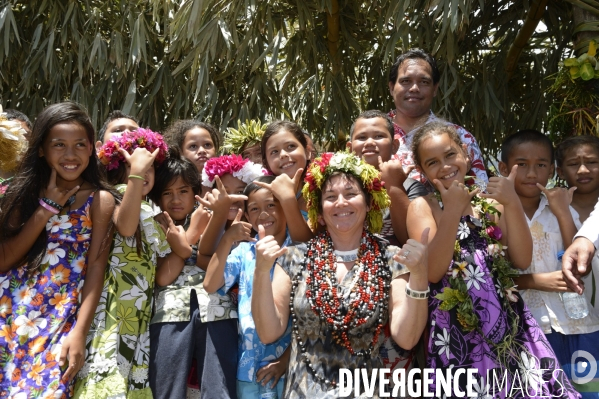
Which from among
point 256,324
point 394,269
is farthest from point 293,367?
point 394,269

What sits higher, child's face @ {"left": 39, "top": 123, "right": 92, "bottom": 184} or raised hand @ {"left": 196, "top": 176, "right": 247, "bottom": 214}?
child's face @ {"left": 39, "top": 123, "right": 92, "bottom": 184}

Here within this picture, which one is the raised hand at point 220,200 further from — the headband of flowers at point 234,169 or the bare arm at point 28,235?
the bare arm at point 28,235

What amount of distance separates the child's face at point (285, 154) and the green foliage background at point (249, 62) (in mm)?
1875

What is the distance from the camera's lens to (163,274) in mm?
3229

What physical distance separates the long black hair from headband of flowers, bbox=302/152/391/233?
102cm

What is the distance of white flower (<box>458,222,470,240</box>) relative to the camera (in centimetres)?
299

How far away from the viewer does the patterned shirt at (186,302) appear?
3.09 meters

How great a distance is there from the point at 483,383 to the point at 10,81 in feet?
18.3

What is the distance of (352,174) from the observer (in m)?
2.96

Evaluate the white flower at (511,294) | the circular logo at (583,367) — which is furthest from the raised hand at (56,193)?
the circular logo at (583,367)

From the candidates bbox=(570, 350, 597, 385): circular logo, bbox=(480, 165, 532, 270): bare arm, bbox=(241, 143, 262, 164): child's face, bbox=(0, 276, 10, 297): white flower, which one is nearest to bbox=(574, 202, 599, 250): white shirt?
bbox=(480, 165, 532, 270): bare arm

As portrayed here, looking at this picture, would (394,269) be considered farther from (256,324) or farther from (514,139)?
(514,139)

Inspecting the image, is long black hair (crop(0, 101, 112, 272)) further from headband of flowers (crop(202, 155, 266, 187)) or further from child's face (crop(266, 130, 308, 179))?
child's face (crop(266, 130, 308, 179))

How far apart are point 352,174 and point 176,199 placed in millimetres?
1128
